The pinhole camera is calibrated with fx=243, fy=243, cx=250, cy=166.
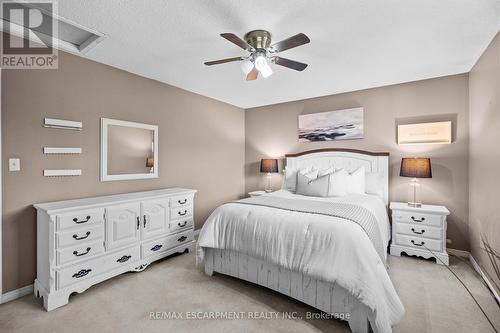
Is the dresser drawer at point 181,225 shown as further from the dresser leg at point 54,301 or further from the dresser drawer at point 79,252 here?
the dresser leg at point 54,301

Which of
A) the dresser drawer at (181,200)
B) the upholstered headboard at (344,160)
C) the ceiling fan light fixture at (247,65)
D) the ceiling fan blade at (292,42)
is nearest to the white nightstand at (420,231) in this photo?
the upholstered headboard at (344,160)

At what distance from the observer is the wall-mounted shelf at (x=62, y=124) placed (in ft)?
8.26

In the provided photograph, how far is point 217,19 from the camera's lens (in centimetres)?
211

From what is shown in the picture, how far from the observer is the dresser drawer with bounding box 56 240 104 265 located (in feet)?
7.32

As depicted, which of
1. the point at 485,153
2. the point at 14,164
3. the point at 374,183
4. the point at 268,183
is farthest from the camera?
the point at 268,183

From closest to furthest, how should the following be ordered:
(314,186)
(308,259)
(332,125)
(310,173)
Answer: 1. (308,259)
2. (314,186)
3. (310,173)
4. (332,125)

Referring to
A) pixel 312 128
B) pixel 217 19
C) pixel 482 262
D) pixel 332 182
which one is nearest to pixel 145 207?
pixel 217 19

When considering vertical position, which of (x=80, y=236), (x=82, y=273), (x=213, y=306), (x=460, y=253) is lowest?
(x=213, y=306)

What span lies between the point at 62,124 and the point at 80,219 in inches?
41.9

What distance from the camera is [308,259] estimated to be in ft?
6.59

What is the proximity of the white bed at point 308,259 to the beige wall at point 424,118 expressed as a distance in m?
1.25

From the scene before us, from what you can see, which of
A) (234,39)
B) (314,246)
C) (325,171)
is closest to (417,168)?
(325,171)

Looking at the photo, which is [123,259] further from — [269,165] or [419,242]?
[419,242]

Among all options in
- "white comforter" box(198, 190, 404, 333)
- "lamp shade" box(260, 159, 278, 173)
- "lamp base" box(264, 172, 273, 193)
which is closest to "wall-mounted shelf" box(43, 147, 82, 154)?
"white comforter" box(198, 190, 404, 333)
